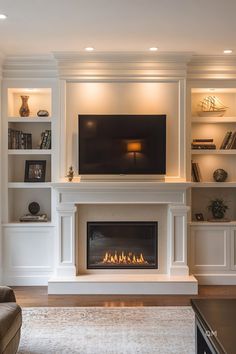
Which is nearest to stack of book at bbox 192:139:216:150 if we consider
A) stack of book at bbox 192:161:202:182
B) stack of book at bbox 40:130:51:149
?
stack of book at bbox 192:161:202:182

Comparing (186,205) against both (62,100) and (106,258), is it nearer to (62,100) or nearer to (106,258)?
A: (106,258)

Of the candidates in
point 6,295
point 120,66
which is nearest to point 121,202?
point 120,66

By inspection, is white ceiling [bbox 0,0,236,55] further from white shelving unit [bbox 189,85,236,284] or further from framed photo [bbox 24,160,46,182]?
framed photo [bbox 24,160,46,182]

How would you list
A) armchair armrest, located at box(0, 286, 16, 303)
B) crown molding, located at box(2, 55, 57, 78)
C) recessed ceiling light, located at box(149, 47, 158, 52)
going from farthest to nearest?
crown molding, located at box(2, 55, 57, 78) → recessed ceiling light, located at box(149, 47, 158, 52) → armchair armrest, located at box(0, 286, 16, 303)

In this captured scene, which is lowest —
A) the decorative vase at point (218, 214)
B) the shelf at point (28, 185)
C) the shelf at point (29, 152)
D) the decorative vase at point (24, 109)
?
the decorative vase at point (218, 214)

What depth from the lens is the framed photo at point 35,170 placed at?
18.5 feet

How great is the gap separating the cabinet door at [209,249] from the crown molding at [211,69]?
189cm

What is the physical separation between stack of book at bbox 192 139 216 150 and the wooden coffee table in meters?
2.75

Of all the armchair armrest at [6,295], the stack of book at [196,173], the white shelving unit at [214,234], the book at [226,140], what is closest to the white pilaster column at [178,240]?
the white shelving unit at [214,234]

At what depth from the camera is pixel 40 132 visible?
229 inches

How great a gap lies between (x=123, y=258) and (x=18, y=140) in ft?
6.58

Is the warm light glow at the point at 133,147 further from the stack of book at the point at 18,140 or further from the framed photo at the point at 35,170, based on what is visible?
the stack of book at the point at 18,140

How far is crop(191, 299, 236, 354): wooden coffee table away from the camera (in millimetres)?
2473

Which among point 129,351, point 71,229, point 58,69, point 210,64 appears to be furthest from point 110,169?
point 129,351
